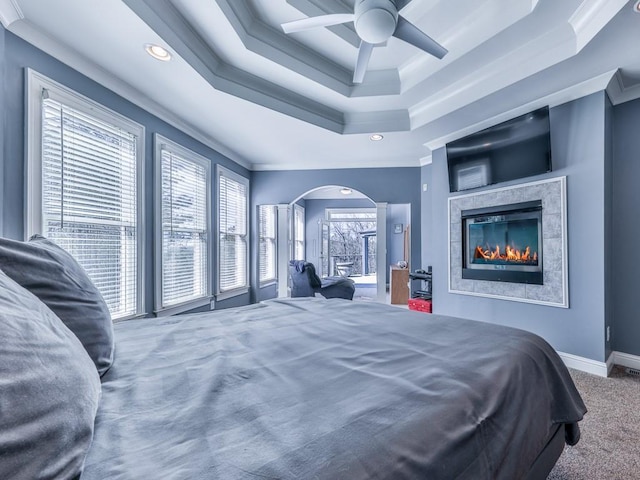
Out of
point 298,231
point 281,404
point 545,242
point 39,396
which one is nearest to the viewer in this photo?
point 39,396

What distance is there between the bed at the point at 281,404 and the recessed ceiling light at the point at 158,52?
185cm

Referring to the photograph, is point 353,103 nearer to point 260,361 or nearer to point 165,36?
point 165,36

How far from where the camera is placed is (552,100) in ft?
9.14

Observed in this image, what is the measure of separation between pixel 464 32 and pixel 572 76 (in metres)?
1.00

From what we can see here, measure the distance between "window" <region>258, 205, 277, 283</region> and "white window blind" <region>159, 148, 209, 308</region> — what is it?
1.52m

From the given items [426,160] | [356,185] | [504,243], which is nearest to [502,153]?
[504,243]

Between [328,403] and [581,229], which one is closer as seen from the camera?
[328,403]

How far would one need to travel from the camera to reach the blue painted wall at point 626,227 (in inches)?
104

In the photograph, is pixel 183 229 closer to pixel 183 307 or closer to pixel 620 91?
pixel 183 307

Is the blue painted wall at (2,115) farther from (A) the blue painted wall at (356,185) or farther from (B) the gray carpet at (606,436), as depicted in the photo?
(A) the blue painted wall at (356,185)

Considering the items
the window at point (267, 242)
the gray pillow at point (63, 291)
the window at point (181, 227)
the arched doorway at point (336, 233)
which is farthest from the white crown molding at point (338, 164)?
the gray pillow at point (63, 291)

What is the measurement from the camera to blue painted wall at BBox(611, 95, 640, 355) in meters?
2.63

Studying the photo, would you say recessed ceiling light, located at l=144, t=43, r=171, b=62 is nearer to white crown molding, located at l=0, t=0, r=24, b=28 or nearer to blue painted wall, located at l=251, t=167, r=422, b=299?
white crown molding, located at l=0, t=0, r=24, b=28

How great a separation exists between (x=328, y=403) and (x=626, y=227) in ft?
11.0
